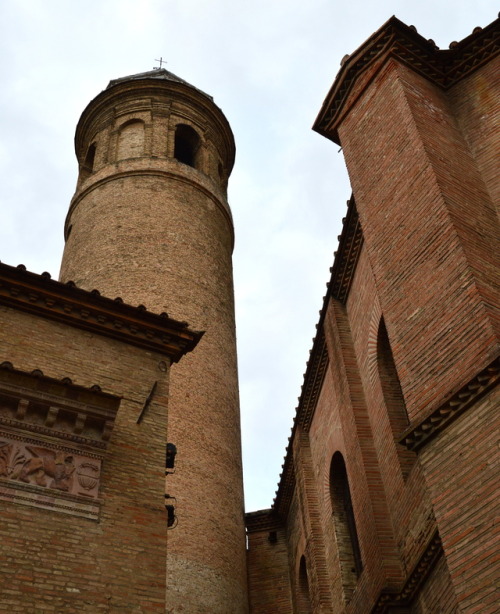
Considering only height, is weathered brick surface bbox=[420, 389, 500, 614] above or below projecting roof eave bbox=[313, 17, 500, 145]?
below

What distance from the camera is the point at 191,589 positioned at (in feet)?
38.1

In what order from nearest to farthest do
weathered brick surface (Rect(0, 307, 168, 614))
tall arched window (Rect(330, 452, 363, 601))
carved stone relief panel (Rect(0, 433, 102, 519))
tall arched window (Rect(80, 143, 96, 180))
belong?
weathered brick surface (Rect(0, 307, 168, 614)) < carved stone relief panel (Rect(0, 433, 102, 519)) < tall arched window (Rect(330, 452, 363, 601)) < tall arched window (Rect(80, 143, 96, 180))

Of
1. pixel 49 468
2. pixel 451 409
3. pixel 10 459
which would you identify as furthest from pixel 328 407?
pixel 10 459

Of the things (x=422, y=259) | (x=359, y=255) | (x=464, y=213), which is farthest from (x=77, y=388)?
(x=359, y=255)

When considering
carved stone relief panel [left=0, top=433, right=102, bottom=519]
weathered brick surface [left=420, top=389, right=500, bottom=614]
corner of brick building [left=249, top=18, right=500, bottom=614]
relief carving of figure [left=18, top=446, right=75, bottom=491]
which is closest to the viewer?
weathered brick surface [left=420, top=389, right=500, bottom=614]

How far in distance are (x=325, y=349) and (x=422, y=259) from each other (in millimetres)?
5129

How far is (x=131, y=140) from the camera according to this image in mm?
19828

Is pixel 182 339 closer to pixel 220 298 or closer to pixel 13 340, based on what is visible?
pixel 13 340

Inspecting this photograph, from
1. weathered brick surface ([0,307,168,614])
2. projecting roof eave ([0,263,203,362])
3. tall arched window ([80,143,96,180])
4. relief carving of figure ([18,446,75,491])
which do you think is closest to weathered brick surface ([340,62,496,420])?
projecting roof eave ([0,263,203,362])

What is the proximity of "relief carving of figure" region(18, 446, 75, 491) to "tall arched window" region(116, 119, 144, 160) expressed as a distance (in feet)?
41.9

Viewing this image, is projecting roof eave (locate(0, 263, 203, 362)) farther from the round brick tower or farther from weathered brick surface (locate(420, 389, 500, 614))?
the round brick tower

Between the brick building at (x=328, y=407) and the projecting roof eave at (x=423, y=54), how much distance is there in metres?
0.03

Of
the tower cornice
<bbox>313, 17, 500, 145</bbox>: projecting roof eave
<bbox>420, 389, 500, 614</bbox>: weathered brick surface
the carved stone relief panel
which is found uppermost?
the tower cornice

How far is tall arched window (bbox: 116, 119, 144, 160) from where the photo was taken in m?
19.3
